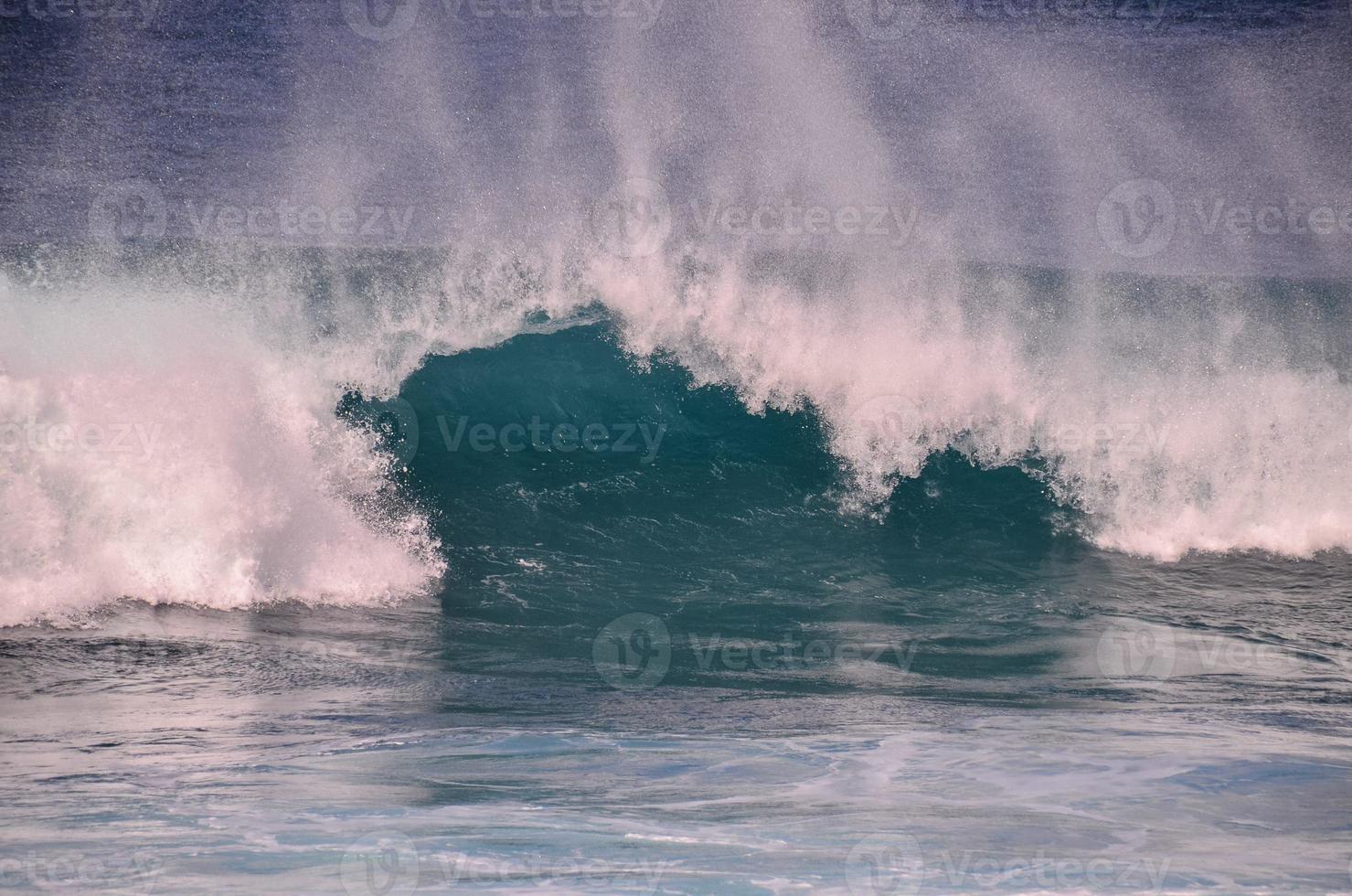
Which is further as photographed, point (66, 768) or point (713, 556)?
point (713, 556)

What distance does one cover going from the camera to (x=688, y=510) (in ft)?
33.2

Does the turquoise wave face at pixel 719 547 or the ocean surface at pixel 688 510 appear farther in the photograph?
the turquoise wave face at pixel 719 547

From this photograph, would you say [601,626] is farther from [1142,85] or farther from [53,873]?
[1142,85]

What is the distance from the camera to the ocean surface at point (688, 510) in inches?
196

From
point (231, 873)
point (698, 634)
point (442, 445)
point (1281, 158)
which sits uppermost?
point (1281, 158)

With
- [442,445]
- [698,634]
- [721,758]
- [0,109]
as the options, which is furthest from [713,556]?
[0,109]

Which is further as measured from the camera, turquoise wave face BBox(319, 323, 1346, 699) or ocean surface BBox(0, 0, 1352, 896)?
turquoise wave face BBox(319, 323, 1346, 699)

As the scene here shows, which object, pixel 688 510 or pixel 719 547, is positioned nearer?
pixel 719 547

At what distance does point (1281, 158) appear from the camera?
2330 centimetres

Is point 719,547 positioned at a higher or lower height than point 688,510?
lower

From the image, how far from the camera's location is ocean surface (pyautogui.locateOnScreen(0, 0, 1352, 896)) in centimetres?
497

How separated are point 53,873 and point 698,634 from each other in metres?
4.54

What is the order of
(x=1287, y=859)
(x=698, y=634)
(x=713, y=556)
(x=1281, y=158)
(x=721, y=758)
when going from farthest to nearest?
(x=1281, y=158) < (x=713, y=556) < (x=698, y=634) < (x=721, y=758) < (x=1287, y=859)

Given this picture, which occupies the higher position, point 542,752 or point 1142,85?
point 1142,85
